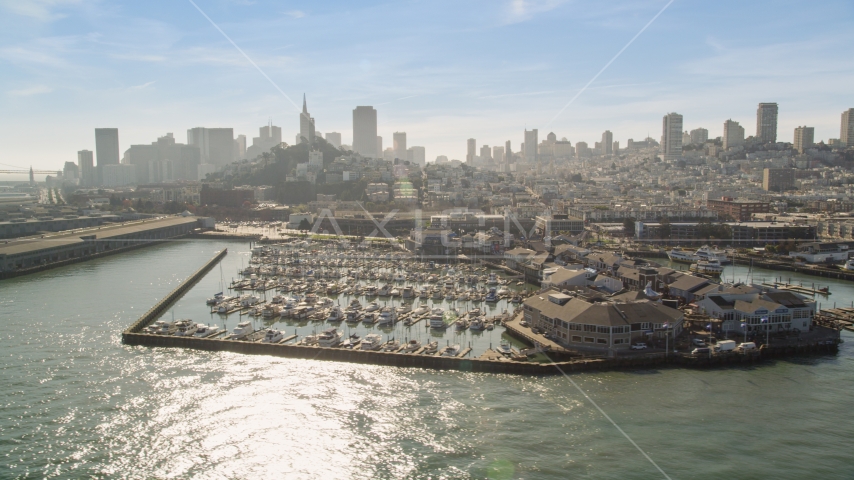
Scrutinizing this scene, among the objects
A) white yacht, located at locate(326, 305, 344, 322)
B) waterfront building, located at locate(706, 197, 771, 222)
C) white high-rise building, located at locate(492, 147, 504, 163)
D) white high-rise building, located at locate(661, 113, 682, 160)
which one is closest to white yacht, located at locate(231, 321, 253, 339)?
white yacht, located at locate(326, 305, 344, 322)

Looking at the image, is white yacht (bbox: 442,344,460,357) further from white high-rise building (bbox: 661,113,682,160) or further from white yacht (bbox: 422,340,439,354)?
white high-rise building (bbox: 661,113,682,160)

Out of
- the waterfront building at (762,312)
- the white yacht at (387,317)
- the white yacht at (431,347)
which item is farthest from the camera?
the white yacht at (387,317)

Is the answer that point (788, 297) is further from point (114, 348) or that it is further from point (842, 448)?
point (114, 348)

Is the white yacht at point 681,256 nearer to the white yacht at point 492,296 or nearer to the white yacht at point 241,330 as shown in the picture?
the white yacht at point 492,296

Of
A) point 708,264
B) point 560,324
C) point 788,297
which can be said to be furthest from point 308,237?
point 788,297

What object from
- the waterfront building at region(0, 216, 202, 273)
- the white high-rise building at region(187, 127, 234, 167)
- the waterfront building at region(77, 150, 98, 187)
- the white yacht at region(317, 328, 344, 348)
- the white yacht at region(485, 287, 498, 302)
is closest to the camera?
the white yacht at region(317, 328, 344, 348)

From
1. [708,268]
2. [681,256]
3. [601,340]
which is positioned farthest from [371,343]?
[681,256]

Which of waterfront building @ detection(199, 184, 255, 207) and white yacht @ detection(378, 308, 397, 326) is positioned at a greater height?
waterfront building @ detection(199, 184, 255, 207)

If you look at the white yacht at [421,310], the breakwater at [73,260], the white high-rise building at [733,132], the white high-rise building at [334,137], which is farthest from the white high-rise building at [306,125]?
the white high-rise building at [733,132]
